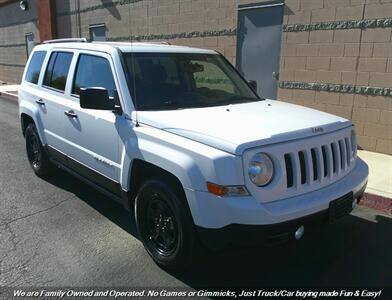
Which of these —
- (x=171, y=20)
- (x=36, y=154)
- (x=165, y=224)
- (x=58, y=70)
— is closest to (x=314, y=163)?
(x=165, y=224)

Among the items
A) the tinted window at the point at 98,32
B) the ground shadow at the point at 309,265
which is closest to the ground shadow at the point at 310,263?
the ground shadow at the point at 309,265

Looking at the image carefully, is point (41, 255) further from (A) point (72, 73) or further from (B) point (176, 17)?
(B) point (176, 17)

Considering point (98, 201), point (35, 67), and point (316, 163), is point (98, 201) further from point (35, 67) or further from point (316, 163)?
point (316, 163)

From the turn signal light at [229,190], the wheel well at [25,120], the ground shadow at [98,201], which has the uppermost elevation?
the turn signal light at [229,190]

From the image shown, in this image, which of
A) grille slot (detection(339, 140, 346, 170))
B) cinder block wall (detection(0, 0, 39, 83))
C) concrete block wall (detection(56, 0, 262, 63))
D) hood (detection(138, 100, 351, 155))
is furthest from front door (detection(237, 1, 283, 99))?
cinder block wall (detection(0, 0, 39, 83))

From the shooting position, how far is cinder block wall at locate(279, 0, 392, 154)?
23.0 ft

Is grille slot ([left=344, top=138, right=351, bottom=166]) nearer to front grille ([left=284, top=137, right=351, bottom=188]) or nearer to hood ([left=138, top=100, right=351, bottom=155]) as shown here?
front grille ([left=284, top=137, right=351, bottom=188])

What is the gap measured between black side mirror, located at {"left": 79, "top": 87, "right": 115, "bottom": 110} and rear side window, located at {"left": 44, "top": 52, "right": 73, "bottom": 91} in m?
1.36

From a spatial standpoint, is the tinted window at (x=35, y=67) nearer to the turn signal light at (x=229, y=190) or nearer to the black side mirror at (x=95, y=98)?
the black side mirror at (x=95, y=98)

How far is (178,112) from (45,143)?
2.66m

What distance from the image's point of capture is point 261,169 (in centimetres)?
304

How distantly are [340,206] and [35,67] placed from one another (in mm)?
4634

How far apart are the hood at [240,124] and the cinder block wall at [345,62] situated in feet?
12.0

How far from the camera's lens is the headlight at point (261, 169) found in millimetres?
3014
